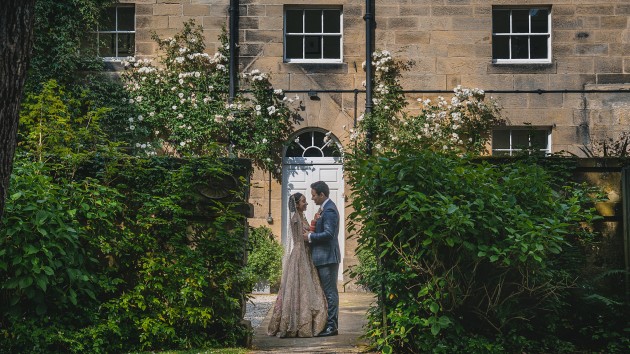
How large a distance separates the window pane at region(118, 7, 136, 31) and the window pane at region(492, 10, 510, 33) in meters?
6.83

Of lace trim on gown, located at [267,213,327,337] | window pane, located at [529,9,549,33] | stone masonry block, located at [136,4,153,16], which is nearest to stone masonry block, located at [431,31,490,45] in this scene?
window pane, located at [529,9,549,33]

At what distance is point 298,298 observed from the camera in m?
9.29

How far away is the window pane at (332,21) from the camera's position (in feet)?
54.1

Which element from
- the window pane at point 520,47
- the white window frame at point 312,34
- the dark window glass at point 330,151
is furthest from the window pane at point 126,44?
the window pane at point 520,47

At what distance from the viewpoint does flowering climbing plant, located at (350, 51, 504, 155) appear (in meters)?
15.8

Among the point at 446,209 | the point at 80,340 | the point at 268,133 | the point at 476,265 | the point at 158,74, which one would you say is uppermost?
the point at 158,74

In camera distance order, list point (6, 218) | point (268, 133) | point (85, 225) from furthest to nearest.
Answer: point (268, 133), point (85, 225), point (6, 218)

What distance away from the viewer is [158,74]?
16.1 m

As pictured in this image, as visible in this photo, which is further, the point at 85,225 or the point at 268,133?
the point at 268,133

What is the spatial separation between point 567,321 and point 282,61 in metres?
9.47

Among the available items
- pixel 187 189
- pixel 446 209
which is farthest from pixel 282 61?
pixel 446 209

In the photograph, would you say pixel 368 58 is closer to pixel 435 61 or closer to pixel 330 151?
pixel 435 61

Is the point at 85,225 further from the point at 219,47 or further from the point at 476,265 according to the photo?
the point at 219,47

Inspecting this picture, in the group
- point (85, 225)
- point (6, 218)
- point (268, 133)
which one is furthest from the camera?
point (268, 133)
